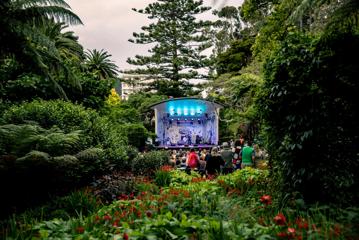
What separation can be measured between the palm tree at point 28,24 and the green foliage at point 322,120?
6.91 m

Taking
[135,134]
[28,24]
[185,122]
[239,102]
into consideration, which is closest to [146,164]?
[28,24]

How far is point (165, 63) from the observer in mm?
40500

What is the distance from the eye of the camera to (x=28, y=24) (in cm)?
1060

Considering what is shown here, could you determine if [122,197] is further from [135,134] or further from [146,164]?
[135,134]

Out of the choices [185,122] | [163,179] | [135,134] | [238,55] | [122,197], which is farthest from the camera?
[185,122]

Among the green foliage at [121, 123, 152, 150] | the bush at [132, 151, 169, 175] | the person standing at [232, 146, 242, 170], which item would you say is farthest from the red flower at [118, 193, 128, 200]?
the green foliage at [121, 123, 152, 150]

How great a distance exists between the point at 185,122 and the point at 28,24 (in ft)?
74.0

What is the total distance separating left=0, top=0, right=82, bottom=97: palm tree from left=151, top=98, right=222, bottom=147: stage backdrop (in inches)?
787

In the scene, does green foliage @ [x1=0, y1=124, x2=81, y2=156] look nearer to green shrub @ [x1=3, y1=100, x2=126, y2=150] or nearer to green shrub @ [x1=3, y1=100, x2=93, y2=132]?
green shrub @ [x1=3, y1=100, x2=126, y2=150]

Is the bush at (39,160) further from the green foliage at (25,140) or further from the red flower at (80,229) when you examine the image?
the red flower at (80,229)

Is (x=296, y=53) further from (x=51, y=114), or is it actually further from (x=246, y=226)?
(x=51, y=114)

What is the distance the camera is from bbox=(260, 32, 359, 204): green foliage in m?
4.91

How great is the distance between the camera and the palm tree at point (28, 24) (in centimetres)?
991

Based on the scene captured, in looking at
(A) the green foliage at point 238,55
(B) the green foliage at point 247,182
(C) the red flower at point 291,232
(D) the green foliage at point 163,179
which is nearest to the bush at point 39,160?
Answer: (D) the green foliage at point 163,179
